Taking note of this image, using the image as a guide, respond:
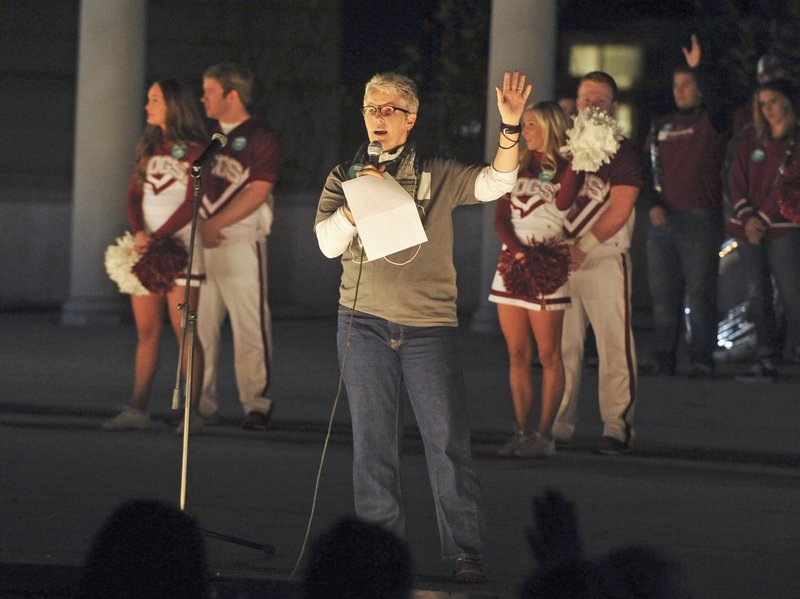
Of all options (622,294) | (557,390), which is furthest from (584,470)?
(622,294)

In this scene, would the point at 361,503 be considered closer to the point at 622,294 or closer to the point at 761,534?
the point at 761,534

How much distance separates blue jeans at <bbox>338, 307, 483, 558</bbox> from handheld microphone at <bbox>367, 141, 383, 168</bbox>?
0.63 meters

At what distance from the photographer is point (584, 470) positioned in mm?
9016

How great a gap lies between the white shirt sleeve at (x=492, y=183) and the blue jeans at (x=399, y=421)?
1.81ft

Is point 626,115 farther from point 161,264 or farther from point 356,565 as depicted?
point 356,565

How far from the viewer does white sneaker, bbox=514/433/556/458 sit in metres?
9.30

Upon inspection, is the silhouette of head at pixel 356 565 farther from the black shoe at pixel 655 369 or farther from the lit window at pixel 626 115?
the lit window at pixel 626 115

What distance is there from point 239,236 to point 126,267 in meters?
0.70

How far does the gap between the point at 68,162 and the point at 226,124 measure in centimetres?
1062

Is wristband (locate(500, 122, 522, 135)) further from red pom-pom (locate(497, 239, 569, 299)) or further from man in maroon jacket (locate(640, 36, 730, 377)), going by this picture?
man in maroon jacket (locate(640, 36, 730, 377))

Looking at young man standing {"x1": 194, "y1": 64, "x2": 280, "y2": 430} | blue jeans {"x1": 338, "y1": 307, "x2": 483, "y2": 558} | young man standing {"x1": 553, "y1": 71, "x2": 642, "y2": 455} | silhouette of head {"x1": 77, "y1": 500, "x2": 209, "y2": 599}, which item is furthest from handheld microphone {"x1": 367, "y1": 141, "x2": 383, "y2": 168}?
young man standing {"x1": 194, "y1": 64, "x2": 280, "y2": 430}

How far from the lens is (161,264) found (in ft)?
32.2

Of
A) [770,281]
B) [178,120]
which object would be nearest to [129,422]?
[178,120]

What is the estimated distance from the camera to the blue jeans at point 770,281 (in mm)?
12547
